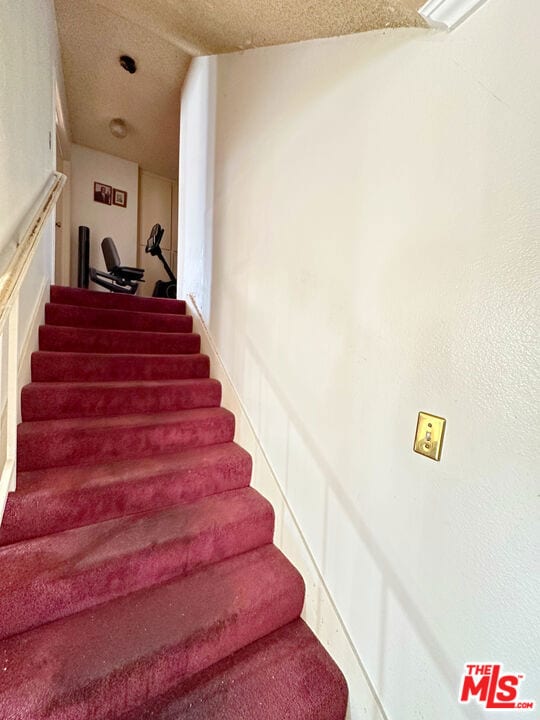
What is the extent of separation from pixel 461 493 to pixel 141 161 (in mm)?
5620

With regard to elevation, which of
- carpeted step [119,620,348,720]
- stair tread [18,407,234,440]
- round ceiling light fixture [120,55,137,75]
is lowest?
carpeted step [119,620,348,720]

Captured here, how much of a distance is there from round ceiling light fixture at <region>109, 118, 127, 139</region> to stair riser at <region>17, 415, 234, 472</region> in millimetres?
3853

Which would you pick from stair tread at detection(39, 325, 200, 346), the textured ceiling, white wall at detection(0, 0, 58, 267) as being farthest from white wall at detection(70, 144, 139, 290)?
stair tread at detection(39, 325, 200, 346)

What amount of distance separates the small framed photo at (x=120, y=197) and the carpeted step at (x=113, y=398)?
3864 mm

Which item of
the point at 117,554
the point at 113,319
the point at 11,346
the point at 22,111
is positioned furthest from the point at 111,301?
the point at 117,554

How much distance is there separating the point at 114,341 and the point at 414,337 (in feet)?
6.48

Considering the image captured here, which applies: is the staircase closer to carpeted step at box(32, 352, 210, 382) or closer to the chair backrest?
carpeted step at box(32, 352, 210, 382)

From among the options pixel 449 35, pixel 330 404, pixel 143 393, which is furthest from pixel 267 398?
pixel 449 35

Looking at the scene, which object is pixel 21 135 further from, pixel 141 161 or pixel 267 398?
pixel 141 161

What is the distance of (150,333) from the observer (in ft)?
7.70

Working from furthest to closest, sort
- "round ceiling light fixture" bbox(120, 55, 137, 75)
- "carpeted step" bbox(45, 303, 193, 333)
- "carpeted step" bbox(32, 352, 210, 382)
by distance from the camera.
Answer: "round ceiling light fixture" bbox(120, 55, 137, 75)
"carpeted step" bbox(45, 303, 193, 333)
"carpeted step" bbox(32, 352, 210, 382)

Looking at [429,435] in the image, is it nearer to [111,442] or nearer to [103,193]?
[111,442]

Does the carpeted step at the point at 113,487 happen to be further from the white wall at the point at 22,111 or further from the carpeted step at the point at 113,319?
the carpeted step at the point at 113,319

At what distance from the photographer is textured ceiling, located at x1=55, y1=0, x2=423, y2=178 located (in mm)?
1084
